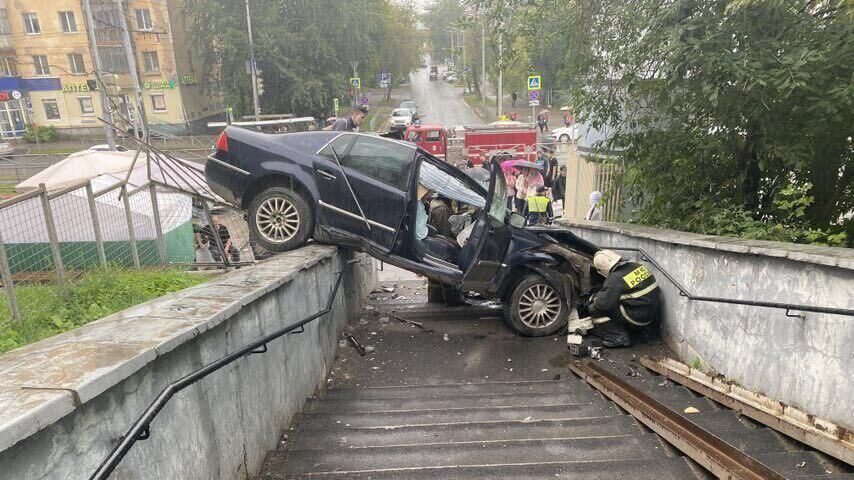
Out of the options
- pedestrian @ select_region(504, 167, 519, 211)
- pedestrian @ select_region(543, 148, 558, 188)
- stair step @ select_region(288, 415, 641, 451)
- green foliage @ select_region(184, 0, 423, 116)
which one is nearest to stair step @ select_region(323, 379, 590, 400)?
stair step @ select_region(288, 415, 641, 451)

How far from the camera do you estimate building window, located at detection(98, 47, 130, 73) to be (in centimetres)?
3488

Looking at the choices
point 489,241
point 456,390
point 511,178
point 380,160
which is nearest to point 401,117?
point 511,178

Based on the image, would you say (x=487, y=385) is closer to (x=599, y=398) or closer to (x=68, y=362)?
(x=599, y=398)

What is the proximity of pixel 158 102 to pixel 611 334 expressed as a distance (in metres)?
39.6

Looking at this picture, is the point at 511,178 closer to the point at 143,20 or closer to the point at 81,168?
the point at 81,168

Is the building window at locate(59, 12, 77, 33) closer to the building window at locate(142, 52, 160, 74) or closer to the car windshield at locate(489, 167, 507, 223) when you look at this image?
the building window at locate(142, 52, 160, 74)

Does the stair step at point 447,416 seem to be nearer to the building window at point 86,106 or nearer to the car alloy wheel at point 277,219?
the car alloy wheel at point 277,219

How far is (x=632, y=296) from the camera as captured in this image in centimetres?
571

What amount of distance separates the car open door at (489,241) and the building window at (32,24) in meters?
42.3

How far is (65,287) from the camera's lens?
4.55 meters

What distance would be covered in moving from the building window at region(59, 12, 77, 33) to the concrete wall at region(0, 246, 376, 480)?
41.1 metres

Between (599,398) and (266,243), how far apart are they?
3.90 m

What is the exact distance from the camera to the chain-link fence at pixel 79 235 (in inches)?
175

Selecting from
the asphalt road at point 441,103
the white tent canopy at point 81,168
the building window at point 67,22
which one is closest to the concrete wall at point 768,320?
the white tent canopy at point 81,168
